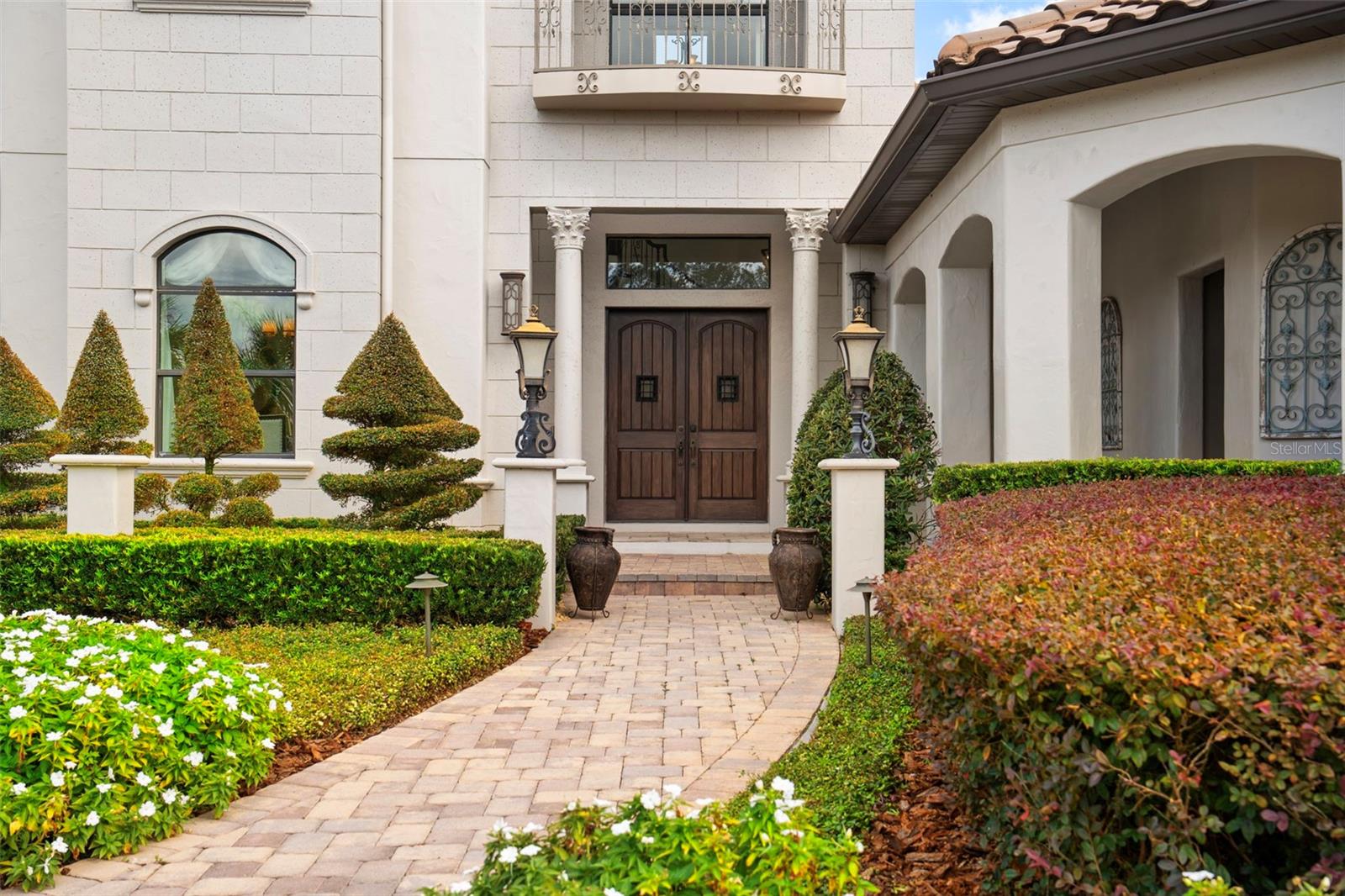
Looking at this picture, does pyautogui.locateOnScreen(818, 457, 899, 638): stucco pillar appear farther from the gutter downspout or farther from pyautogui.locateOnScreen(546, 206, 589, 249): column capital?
the gutter downspout

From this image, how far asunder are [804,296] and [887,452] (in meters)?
3.60

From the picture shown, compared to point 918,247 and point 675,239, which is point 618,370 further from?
point 918,247

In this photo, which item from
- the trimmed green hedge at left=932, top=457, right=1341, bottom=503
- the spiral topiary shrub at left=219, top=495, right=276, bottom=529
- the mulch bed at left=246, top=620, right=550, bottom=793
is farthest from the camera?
the spiral topiary shrub at left=219, top=495, right=276, bottom=529

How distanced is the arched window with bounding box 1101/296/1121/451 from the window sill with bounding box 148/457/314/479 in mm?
7539

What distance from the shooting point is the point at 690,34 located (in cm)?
1284

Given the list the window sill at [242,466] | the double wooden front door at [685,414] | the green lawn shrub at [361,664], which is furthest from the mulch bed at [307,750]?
the double wooden front door at [685,414]

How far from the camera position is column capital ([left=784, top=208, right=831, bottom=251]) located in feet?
A: 41.4

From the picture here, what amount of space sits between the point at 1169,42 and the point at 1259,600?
201 inches

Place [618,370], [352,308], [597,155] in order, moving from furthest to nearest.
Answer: [618,370]
[597,155]
[352,308]

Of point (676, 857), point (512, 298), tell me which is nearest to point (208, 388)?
point (512, 298)

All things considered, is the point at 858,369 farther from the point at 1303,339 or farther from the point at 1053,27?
the point at 1303,339

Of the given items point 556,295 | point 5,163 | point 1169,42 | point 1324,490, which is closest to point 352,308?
point 556,295

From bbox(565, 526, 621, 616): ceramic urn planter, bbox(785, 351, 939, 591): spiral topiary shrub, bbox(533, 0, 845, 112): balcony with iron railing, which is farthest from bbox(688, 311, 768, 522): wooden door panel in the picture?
bbox(565, 526, 621, 616): ceramic urn planter

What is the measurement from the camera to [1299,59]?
22.4 ft
